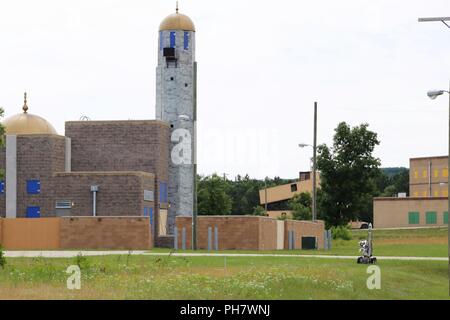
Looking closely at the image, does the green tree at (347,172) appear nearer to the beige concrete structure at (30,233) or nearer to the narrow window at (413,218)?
the narrow window at (413,218)

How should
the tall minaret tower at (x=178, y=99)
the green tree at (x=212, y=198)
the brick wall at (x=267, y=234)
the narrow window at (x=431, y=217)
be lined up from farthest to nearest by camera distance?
the narrow window at (x=431, y=217) < the green tree at (x=212, y=198) < the tall minaret tower at (x=178, y=99) < the brick wall at (x=267, y=234)

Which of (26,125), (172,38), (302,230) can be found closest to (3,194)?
(26,125)

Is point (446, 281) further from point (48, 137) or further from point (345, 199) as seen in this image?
point (345, 199)

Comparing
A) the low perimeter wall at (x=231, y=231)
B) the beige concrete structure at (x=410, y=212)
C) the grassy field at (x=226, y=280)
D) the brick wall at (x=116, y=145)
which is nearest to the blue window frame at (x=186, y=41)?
the brick wall at (x=116, y=145)

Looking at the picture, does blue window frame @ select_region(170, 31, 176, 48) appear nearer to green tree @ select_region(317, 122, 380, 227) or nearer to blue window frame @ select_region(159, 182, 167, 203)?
blue window frame @ select_region(159, 182, 167, 203)

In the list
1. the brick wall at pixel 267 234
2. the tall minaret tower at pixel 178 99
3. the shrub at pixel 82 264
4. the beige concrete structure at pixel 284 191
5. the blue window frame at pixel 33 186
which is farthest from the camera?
the beige concrete structure at pixel 284 191

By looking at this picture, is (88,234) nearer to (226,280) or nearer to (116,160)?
(116,160)

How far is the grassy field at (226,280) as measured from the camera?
23.6 meters

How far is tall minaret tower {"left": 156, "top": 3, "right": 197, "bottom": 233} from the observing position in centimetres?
7606

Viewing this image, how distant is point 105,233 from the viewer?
58.1 m

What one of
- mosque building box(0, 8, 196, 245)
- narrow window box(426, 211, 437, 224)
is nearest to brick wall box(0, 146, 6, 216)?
mosque building box(0, 8, 196, 245)

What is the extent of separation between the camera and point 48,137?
6906 cm

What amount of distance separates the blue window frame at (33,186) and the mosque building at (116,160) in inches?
2.6

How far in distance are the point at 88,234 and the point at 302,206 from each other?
7259cm
